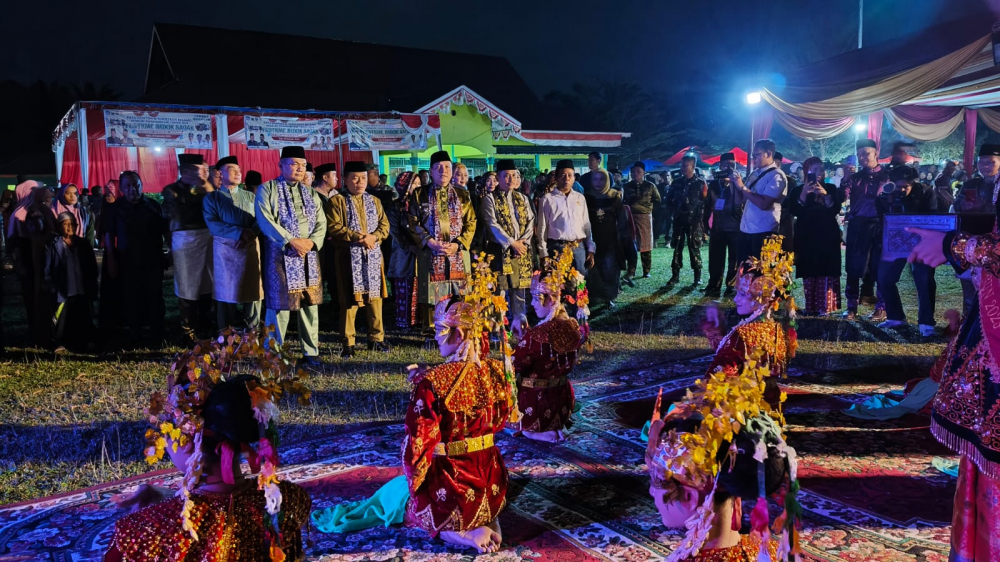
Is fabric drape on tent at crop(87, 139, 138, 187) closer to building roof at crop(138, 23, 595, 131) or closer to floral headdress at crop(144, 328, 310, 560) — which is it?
building roof at crop(138, 23, 595, 131)

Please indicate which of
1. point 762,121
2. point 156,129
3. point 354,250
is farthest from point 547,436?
point 156,129

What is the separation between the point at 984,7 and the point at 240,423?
937 centimetres

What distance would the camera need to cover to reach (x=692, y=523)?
2.16m

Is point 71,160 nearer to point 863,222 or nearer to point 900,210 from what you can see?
point 863,222

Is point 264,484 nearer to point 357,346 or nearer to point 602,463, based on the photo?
point 602,463

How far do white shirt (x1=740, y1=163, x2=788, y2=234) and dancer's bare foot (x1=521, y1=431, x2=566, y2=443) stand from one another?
4523 mm

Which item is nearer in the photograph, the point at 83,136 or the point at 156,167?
the point at 83,136

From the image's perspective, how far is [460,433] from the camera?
3139 mm

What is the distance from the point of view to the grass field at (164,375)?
14.2 ft

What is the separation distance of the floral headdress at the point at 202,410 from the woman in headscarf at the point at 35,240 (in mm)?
5801

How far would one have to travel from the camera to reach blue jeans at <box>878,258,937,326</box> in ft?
24.0

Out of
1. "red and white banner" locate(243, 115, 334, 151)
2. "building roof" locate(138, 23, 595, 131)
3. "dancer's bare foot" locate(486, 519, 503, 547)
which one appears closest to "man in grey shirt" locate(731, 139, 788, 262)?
"dancer's bare foot" locate(486, 519, 503, 547)

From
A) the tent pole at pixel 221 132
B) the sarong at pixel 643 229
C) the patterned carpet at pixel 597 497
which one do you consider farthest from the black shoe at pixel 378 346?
the sarong at pixel 643 229

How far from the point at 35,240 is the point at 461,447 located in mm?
6006
